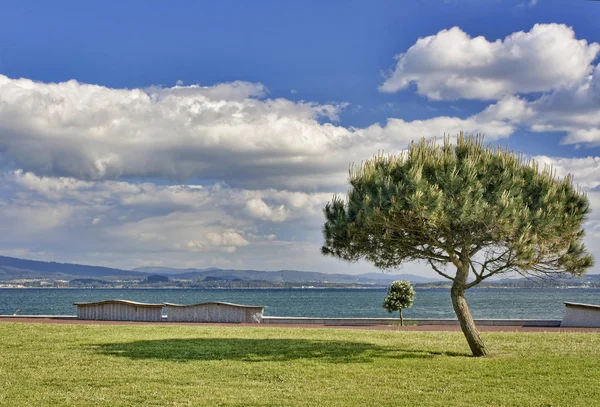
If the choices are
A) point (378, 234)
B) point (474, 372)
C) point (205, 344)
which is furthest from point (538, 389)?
point (205, 344)

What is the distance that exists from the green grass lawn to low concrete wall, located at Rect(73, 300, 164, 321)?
6519 mm

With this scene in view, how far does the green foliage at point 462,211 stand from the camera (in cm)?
1477

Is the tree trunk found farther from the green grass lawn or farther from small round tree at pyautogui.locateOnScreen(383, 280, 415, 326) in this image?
small round tree at pyautogui.locateOnScreen(383, 280, 415, 326)

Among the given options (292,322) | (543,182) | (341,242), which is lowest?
(292,322)

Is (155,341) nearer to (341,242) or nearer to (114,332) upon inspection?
(114,332)

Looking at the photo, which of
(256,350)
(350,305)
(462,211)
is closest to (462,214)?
(462,211)

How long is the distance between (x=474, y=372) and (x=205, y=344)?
27.1 ft

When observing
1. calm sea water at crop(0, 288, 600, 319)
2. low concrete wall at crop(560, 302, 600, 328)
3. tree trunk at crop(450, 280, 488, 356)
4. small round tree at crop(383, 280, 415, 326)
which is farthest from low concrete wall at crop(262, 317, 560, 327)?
calm sea water at crop(0, 288, 600, 319)

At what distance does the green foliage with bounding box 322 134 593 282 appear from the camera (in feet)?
48.4

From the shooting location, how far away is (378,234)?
16328 mm

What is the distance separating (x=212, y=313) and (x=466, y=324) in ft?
47.8

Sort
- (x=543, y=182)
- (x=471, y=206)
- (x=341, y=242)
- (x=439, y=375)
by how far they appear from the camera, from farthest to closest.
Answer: (x=341, y=242) → (x=543, y=182) → (x=471, y=206) → (x=439, y=375)

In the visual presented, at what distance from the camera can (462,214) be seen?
14.6 meters

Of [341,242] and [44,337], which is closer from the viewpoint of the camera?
[341,242]
